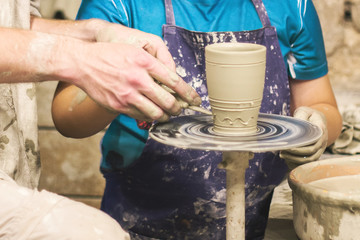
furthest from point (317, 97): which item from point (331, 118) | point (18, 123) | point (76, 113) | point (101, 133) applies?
point (101, 133)

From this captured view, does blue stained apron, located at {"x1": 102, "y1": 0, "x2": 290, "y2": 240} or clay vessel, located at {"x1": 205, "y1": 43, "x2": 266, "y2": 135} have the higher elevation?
clay vessel, located at {"x1": 205, "y1": 43, "x2": 266, "y2": 135}

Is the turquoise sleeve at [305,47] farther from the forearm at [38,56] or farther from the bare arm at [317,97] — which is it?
the forearm at [38,56]

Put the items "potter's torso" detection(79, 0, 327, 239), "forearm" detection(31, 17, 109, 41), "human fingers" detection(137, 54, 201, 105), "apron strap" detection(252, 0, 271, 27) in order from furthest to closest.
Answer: "apron strap" detection(252, 0, 271, 27), "potter's torso" detection(79, 0, 327, 239), "forearm" detection(31, 17, 109, 41), "human fingers" detection(137, 54, 201, 105)

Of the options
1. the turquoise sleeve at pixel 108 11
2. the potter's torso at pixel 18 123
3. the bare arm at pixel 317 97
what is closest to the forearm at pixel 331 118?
the bare arm at pixel 317 97

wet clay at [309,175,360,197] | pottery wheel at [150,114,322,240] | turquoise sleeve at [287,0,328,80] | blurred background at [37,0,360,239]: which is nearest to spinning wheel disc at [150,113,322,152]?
pottery wheel at [150,114,322,240]

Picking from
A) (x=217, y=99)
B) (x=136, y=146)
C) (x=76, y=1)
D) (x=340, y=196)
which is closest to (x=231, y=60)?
(x=217, y=99)

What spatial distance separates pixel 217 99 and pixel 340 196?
14.8 inches

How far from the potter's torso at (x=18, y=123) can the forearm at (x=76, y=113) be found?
0.08 meters

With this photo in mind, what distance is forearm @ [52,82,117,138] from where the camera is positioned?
1.76 meters

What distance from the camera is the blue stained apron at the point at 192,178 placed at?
1905 millimetres

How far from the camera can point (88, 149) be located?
3.53 m

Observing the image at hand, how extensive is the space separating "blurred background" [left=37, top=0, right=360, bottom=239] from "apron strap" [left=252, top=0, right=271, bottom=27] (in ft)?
4.32

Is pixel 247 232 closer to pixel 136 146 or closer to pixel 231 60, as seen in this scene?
pixel 136 146

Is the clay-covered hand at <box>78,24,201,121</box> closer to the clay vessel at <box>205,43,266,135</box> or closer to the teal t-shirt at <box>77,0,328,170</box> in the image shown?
the clay vessel at <box>205,43,266,135</box>
